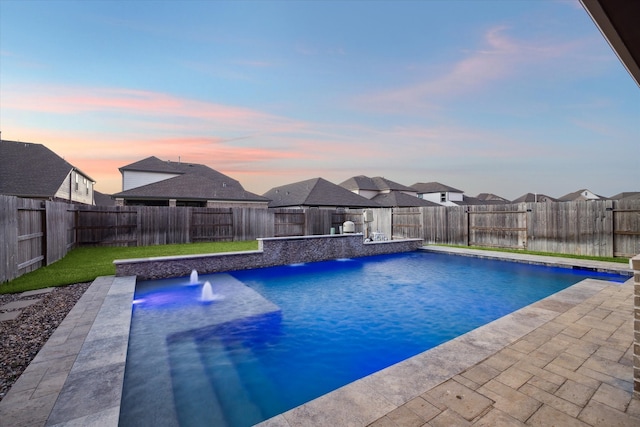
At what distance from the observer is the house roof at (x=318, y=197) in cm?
2412

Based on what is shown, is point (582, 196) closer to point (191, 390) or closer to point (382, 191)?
point (382, 191)

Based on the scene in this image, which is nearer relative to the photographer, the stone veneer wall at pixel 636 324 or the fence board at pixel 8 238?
the stone veneer wall at pixel 636 324

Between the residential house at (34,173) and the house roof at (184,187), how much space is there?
12.7 ft

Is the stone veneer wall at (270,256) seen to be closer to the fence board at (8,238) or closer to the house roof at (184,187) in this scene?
the fence board at (8,238)

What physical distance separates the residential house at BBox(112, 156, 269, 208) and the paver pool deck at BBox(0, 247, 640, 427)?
55.3 ft

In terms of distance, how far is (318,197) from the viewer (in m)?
24.5

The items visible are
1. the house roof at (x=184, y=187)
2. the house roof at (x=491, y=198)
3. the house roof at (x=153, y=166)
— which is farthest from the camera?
the house roof at (x=491, y=198)

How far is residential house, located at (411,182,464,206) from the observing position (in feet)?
142

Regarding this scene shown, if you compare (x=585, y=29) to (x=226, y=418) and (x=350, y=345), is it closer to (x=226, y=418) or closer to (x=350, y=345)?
(x=350, y=345)

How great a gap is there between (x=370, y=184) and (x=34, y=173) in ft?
104

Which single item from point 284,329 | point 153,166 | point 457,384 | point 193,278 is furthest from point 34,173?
point 457,384

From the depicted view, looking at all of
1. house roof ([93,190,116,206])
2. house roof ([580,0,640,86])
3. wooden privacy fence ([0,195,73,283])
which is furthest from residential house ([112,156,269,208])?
house roof ([580,0,640,86])

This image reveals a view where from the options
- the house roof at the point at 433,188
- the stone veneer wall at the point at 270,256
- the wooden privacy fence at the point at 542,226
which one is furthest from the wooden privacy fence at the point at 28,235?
the house roof at the point at 433,188

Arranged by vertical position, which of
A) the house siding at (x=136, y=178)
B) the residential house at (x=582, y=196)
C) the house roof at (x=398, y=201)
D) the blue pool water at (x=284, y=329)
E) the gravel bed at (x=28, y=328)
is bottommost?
the blue pool water at (x=284, y=329)
